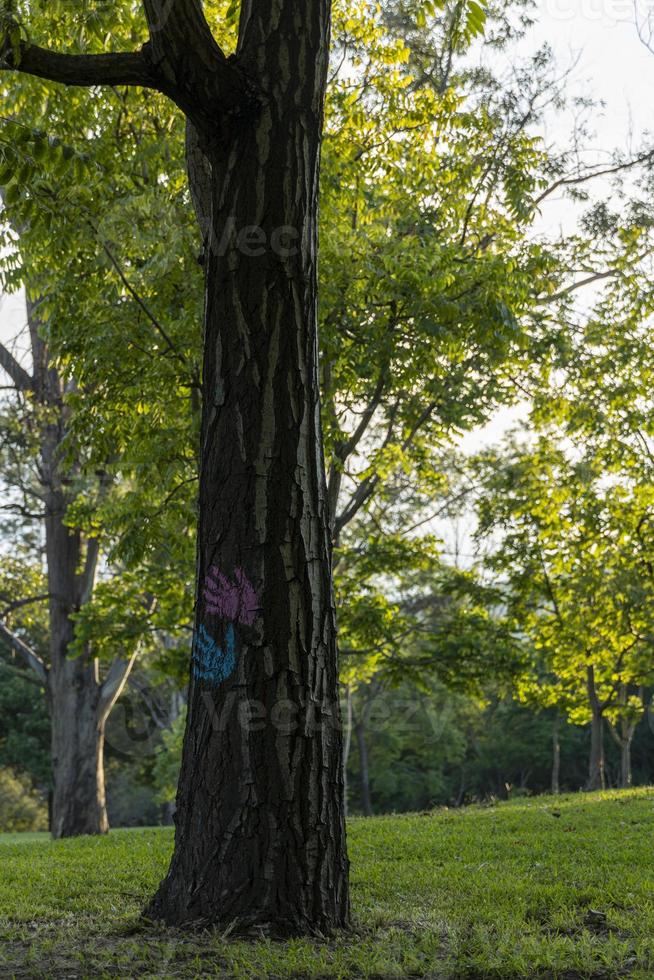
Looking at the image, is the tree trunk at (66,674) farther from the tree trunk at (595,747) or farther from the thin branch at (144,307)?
the tree trunk at (595,747)

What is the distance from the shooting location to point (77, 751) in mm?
14805

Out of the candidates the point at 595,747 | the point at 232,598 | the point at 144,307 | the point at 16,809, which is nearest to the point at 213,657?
the point at 232,598

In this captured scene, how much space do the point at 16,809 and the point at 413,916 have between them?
33.3 meters

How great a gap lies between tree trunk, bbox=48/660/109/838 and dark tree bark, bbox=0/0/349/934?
11.3 meters

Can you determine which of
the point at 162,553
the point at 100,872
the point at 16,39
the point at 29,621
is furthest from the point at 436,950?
the point at 29,621

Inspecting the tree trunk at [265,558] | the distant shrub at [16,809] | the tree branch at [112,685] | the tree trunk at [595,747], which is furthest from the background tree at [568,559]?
the distant shrub at [16,809]

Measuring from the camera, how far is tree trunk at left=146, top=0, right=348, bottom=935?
12.5 ft

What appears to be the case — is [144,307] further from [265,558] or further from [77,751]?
[77,751]

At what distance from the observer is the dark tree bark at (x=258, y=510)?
3805mm

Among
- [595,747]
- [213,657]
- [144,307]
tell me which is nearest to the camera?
[213,657]

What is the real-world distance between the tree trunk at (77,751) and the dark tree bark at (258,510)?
37.1ft

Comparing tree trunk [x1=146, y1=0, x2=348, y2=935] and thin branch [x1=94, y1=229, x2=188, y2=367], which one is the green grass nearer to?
tree trunk [x1=146, y1=0, x2=348, y2=935]

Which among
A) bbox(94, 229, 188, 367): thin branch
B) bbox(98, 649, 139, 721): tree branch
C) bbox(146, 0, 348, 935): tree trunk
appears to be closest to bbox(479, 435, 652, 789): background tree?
bbox(98, 649, 139, 721): tree branch

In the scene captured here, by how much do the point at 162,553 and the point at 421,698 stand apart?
28689 mm
